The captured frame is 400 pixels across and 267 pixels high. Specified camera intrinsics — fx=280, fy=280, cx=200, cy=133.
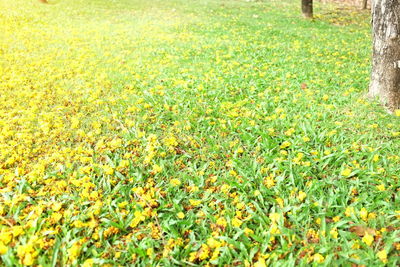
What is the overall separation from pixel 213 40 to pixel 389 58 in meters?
4.52

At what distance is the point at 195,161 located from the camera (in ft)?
9.95

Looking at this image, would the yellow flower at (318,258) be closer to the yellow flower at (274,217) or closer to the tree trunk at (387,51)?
the yellow flower at (274,217)

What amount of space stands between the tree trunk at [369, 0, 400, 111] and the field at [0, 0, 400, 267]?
0.74 feet

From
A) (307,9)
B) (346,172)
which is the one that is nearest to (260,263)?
(346,172)

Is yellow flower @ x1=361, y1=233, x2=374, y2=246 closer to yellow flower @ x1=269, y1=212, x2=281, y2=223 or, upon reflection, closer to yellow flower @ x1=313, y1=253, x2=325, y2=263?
yellow flower @ x1=313, y1=253, x2=325, y2=263

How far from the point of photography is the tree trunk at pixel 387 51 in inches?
133

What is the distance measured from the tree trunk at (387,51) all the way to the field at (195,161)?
0.23m

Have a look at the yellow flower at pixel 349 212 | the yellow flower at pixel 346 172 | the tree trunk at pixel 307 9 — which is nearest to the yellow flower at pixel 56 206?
the yellow flower at pixel 349 212

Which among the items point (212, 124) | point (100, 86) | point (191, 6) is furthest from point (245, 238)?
point (191, 6)

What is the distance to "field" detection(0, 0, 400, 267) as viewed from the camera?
2.12m

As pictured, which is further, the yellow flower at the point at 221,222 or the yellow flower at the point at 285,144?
the yellow flower at the point at 285,144

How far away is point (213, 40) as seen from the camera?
287 inches

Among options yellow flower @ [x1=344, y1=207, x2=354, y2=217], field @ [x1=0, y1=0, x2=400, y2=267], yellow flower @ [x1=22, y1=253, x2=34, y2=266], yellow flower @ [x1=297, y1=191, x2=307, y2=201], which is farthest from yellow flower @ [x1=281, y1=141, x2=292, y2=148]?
yellow flower @ [x1=22, y1=253, x2=34, y2=266]

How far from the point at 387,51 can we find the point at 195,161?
280 centimetres
